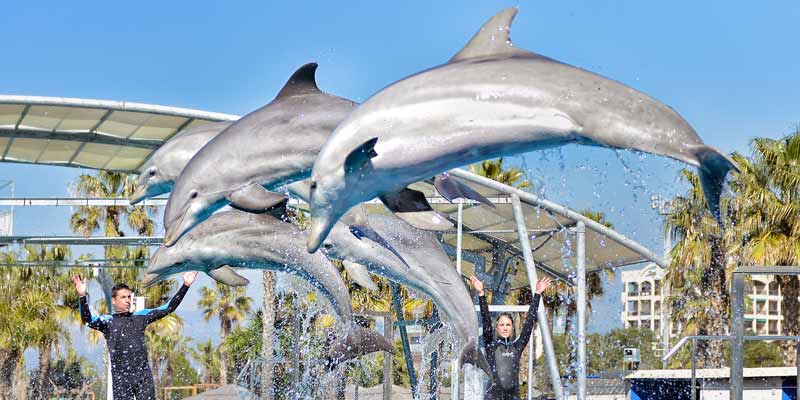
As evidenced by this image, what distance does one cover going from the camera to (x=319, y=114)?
19.9 feet

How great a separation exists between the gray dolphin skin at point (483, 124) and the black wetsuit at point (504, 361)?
2.44m

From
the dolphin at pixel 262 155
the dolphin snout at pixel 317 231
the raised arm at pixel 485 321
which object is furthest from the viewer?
the raised arm at pixel 485 321

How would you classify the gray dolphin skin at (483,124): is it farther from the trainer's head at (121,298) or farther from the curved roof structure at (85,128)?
the curved roof structure at (85,128)

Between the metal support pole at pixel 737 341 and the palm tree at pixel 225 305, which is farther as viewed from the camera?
the palm tree at pixel 225 305

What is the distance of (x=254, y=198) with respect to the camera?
579cm

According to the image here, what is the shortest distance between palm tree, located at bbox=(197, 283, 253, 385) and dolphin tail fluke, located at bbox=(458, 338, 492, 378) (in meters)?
34.3

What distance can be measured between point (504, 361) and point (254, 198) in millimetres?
2411

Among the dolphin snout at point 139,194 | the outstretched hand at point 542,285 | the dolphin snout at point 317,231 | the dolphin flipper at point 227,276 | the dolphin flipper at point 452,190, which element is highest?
the dolphin snout at point 139,194

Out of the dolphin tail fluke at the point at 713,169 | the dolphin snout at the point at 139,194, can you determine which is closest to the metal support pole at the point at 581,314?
the dolphin snout at the point at 139,194

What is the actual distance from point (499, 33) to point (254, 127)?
1.77m

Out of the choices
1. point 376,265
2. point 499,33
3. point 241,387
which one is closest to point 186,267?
point 376,265

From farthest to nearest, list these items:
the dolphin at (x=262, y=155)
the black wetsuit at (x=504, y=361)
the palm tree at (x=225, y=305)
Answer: the palm tree at (x=225, y=305) → the black wetsuit at (x=504, y=361) → the dolphin at (x=262, y=155)

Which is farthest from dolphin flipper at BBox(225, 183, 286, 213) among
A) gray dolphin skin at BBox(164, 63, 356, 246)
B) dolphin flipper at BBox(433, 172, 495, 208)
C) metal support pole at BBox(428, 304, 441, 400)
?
metal support pole at BBox(428, 304, 441, 400)

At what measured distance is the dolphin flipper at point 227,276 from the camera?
8117mm
